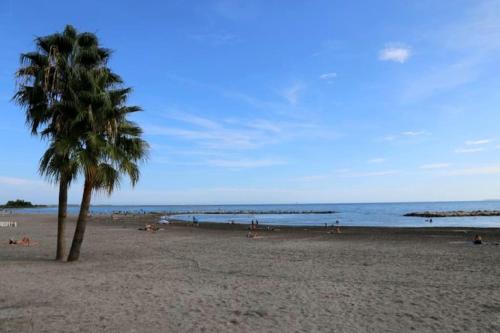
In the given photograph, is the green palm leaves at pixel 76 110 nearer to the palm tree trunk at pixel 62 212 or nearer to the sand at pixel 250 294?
the palm tree trunk at pixel 62 212

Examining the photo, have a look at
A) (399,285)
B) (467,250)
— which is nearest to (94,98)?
(399,285)

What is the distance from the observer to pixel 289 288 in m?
9.86

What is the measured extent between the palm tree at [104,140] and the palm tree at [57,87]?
1.29 ft

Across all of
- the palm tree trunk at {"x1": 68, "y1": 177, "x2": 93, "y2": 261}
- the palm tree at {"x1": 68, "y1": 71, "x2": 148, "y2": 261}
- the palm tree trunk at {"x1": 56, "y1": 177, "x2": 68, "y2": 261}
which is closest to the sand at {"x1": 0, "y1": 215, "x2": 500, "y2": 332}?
the palm tree trunk at {"x1": 68, "y1": 177, "x2": 93, "y2": 261}

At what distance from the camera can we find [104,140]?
13.3 metres

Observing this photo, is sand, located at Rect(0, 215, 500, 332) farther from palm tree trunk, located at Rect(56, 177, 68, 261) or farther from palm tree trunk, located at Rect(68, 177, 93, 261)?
palm tree trunk, located at Rect(56, 177, 68, 261)

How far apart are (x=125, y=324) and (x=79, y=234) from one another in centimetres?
799

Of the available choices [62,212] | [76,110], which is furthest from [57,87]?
[62,212]

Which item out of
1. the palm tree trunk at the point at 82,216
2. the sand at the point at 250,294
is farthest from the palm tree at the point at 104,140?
the sand at the point at 250,294

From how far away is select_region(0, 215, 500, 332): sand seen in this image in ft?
22.4

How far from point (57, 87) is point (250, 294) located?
8.62 m

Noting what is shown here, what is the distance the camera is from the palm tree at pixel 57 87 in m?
12.8

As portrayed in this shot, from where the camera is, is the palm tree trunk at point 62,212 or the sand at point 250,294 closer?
the sand at point 250,294

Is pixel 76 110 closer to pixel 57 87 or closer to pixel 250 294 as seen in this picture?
pixel 57 87
